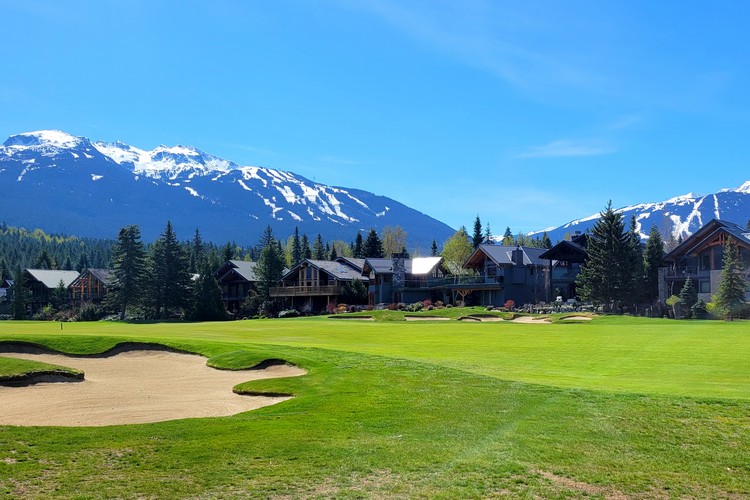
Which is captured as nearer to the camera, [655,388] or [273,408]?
[273,408]

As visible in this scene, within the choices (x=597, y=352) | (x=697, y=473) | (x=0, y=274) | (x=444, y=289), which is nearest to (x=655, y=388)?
(x=697, y=473)

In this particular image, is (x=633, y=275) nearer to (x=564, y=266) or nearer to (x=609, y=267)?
(x=609, y=267)

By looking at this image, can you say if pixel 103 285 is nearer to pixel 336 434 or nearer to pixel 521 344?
pixel 521 344

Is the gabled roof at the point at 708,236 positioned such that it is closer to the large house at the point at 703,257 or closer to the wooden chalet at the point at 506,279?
the large house at the point at 703,257

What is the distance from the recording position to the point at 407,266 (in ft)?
292

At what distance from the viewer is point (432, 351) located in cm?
2539

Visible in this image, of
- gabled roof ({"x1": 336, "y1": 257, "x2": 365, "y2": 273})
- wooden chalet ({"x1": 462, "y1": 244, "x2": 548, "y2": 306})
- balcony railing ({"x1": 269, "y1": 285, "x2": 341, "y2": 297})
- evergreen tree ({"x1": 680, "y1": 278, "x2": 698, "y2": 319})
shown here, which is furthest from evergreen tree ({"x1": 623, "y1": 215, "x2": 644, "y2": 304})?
gabled roof ({"x1": 336, "y1": 257, "x2": 365, "y2": 273})

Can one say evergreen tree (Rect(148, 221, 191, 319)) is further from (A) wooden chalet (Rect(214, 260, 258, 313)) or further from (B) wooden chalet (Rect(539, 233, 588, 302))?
(B) wooden chalet (Rect(539, 233, 588, 302))

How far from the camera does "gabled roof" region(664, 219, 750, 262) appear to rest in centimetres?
5988

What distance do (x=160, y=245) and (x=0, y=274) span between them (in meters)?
87.9

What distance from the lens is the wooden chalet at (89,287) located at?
106319 millimetres

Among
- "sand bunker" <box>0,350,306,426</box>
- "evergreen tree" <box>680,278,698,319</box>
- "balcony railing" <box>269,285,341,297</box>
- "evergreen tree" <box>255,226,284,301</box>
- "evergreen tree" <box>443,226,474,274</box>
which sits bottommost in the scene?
"sand bunker" <box>0,350,306,426</box>

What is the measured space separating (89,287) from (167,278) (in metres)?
32.1

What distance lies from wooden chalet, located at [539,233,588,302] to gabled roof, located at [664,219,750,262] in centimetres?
1097
